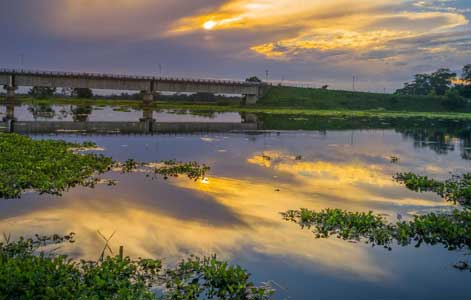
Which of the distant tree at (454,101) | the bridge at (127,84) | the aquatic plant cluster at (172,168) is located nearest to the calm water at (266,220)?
the aquatic plant cluster at (172,168)

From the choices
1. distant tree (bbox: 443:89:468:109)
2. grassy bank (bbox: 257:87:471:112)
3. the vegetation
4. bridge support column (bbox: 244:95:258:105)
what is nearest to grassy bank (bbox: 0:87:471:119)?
grassy bank (bbox: 257:87:471:112)

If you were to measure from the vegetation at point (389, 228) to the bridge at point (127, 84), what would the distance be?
97873mm

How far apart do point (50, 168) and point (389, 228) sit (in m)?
15.2

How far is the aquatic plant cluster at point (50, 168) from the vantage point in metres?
17.5

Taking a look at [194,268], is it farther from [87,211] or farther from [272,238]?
[87,211]

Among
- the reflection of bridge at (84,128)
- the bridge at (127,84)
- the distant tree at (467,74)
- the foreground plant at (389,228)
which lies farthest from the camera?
the distant tree at (467,74)

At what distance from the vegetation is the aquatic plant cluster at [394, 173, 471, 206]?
13.5 feet

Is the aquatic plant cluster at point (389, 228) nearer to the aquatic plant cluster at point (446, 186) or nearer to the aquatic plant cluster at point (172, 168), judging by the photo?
the aquatic plant cluster at point (446, 186)

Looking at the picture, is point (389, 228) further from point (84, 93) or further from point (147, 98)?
point (84, 93)

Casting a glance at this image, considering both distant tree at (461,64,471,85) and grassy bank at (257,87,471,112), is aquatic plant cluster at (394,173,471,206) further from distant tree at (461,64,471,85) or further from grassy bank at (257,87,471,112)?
distant tree at (461,64,471,85)

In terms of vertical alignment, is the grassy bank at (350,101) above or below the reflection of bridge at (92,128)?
above

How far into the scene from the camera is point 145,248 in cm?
1170

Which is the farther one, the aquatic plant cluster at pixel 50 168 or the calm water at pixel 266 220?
the aquatic plant cluster at pixel 50 168

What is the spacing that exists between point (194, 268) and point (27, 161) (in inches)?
566
